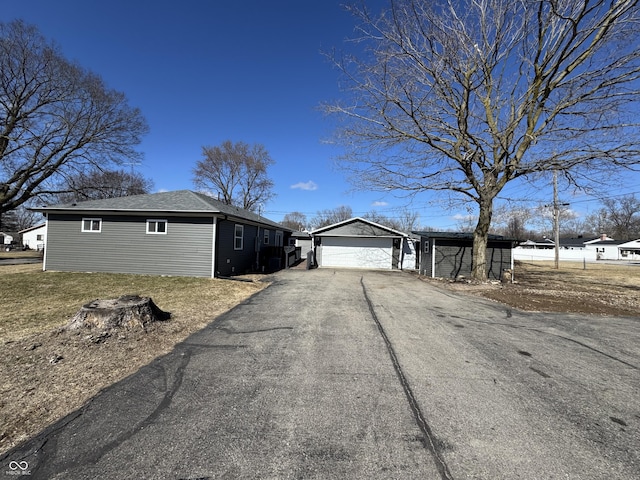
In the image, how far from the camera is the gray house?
12.6 meters

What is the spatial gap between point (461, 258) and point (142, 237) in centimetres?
1537

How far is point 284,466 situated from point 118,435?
4.47 feet

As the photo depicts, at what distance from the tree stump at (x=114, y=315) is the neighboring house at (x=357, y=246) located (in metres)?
15.9

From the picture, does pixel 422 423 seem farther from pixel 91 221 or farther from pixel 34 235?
pixel 34 235

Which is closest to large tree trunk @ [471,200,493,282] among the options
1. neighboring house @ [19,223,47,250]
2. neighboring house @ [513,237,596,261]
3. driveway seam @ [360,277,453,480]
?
driveway seam @ [360,277,453,480]

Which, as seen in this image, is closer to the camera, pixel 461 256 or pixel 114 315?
pixel 114 315

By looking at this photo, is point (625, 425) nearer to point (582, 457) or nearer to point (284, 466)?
point (582, 457)

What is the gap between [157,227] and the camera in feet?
42.7

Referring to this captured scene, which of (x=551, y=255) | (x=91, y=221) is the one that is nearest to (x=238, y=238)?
(x=91, y=221)

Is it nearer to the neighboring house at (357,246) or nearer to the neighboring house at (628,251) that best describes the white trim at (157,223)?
the neighboring house at (357,246)

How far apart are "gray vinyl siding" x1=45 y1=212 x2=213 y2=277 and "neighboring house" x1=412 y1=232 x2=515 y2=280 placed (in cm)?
1139

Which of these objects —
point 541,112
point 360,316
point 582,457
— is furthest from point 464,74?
point 582,457

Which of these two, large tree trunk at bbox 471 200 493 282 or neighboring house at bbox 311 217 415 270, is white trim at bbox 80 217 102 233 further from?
large tree trunk at bbox 471 200 493 282

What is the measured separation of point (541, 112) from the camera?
38.5ft
